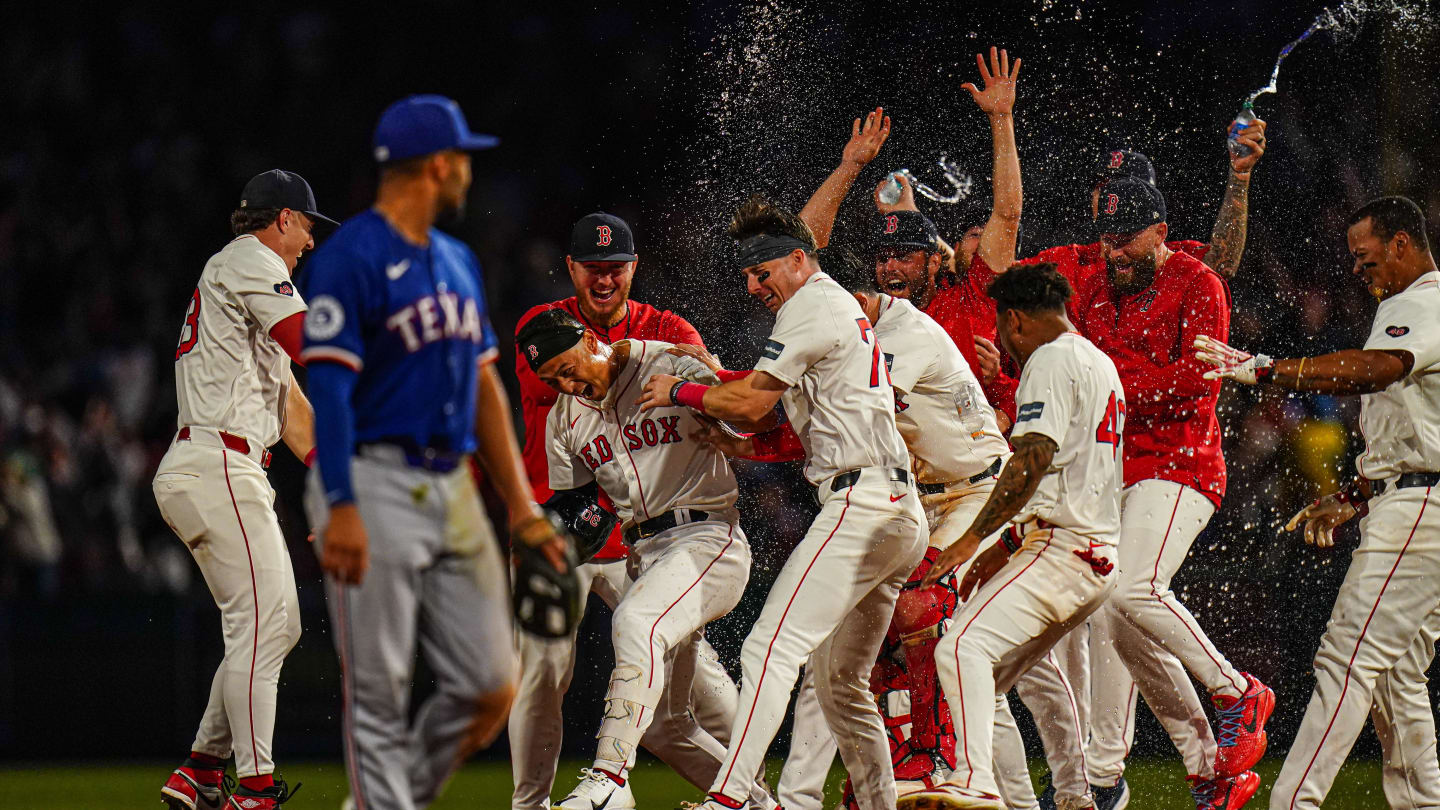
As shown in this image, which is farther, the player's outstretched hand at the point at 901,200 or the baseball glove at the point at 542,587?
the player's outstretched hand at the point at 901,200

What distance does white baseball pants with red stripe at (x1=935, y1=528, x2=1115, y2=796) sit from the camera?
5461 mm

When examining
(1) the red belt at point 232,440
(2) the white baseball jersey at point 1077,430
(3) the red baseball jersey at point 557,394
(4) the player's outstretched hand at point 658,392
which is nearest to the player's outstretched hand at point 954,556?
(2) the white baseball jersey at point 1077,430

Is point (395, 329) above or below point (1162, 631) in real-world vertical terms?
above

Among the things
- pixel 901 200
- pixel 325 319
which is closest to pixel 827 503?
pixel 325 319

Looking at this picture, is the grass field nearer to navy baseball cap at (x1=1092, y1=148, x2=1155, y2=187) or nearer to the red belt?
the red belt

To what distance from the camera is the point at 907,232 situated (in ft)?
23.7

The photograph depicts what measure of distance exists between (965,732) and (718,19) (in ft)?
32.3

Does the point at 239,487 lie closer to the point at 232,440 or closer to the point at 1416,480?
the point at 232,440

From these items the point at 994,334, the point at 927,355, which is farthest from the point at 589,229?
the point at 994,334

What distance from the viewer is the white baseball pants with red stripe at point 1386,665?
585 cm

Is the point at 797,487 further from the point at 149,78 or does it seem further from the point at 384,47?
the point at 149,78

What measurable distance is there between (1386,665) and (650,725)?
3.04 metres

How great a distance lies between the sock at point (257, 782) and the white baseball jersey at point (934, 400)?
3.08 metres

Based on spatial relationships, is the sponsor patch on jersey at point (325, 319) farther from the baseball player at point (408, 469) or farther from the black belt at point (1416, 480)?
the black belt at point (1416, 480)
